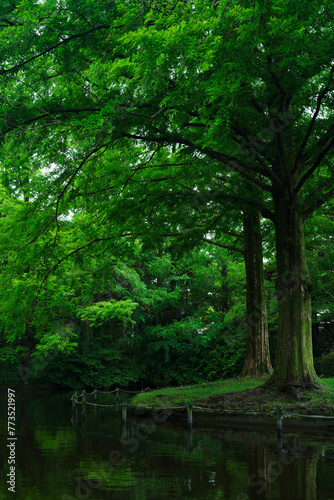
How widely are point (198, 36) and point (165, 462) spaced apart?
295 inches

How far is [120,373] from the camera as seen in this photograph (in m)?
31.8

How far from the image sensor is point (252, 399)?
539 inches

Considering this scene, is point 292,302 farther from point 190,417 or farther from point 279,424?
point 190,417

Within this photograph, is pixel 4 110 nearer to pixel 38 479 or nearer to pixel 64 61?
pixel 64 61

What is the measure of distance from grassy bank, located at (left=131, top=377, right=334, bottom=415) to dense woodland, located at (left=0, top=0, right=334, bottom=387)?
531 mm

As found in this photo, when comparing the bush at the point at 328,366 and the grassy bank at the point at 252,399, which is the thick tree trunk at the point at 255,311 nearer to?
the grassy bank at the point at 252,399

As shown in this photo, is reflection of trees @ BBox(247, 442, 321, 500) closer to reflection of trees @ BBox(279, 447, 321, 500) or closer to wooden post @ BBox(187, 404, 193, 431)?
reflection of trees @ BBox(279, 447, 321, 500)

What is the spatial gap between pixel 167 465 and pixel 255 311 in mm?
10027

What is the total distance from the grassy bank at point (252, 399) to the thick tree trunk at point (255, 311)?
0.86 metres

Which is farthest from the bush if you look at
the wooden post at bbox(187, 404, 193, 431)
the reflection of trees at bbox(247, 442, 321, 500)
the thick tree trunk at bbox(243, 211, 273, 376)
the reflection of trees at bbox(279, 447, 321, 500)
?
the reflection of trees at bbox(279, 447, 321, 500)

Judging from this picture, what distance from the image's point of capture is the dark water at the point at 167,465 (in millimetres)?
6621

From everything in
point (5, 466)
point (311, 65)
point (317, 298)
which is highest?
point (311, 65)

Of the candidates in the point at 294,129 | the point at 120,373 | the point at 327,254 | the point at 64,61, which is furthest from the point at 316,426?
the point at 120,373

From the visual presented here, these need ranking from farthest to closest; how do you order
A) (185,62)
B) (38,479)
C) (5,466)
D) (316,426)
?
(316,426) → (185,62) → (5,466) → (38,479)
